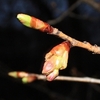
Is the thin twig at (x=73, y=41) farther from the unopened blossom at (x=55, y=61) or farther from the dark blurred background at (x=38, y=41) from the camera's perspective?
the dark blurred background at (x=38, y=41)

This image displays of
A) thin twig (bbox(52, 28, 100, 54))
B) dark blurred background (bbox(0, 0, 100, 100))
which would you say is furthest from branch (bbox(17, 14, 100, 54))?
dark blurred background (bbox(0, 0, 100, 100))

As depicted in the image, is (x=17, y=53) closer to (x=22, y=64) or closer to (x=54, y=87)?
(x=22, y=64)

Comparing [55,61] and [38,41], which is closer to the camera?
[55,61]

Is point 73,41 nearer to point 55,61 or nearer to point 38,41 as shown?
point 55,61

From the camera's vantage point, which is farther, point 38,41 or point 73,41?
point 38,41

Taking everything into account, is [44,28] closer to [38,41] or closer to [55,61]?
[55,61]

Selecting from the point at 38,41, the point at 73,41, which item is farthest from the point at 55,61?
the point at 38,41

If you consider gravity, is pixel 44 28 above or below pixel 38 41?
below

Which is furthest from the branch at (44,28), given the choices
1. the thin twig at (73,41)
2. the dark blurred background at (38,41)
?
the dark blurred background at (38,41)
